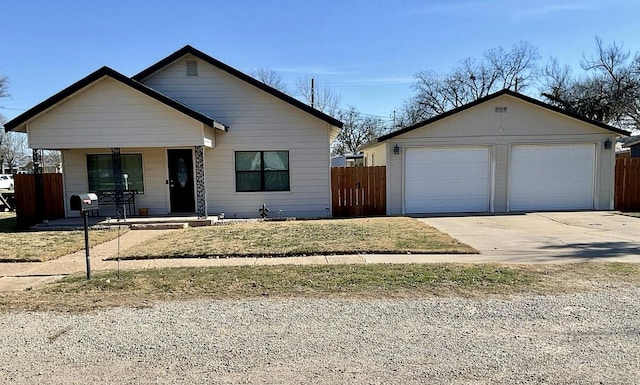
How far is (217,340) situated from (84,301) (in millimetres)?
2353

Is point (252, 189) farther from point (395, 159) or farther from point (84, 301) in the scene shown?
point (84, 301)

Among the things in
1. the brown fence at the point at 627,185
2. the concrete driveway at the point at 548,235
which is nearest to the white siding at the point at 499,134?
the brown fence at the point at 627,185

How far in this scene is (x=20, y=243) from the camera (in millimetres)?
9797

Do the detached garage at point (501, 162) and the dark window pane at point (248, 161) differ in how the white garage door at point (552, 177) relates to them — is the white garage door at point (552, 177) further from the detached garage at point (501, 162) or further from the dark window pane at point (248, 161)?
the dark window pane at point (248, 161)

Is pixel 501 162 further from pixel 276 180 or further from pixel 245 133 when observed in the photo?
pixel 245 133

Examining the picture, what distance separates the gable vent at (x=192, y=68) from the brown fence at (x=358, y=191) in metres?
5.83

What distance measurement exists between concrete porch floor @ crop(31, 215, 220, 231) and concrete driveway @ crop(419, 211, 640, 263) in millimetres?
7121

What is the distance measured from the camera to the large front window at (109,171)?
14203 millimetres

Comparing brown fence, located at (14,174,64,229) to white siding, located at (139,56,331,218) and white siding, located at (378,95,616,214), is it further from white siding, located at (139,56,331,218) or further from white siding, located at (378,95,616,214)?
white siding, located at (378,95,616,214)

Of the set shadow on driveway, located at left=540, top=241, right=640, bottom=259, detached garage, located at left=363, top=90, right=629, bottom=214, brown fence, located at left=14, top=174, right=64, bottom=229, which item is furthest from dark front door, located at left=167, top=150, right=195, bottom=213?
shadow on driveway, located at left=540, top=241, right=640, bottom=259

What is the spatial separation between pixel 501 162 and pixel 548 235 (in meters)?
5.66

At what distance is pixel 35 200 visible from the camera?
45.5 feet

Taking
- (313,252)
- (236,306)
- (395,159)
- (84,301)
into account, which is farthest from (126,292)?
(395,159)

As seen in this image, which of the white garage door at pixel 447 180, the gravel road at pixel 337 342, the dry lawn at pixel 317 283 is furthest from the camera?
the white garage door at pixel 447 180
